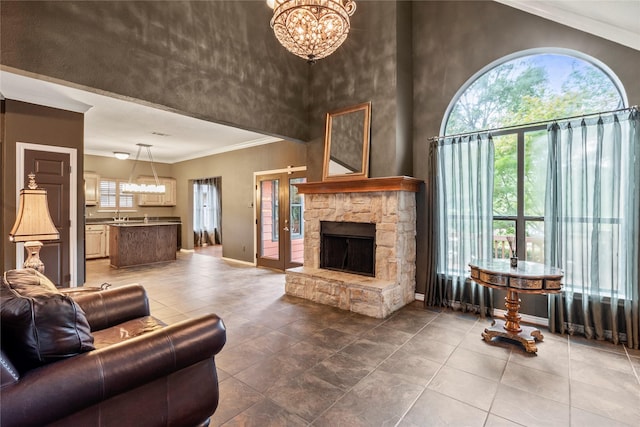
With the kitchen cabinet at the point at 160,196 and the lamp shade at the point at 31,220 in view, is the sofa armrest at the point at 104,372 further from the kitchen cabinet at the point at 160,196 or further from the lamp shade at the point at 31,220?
the kitchen cabinet at the point at 160,196

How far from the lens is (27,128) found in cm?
444

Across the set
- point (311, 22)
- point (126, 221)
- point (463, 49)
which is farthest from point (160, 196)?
point (463, 49)

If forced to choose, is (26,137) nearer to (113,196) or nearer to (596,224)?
(113,196)

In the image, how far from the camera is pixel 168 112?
4867 millimetres

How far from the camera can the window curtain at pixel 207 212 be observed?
11.1 meters

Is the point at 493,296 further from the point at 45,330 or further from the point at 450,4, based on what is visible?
the point at 45,330

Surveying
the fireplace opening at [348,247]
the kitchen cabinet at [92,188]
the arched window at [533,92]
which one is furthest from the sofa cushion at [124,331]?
the kitchen cabinet at [92,188]

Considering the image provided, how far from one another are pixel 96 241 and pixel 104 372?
328 inches

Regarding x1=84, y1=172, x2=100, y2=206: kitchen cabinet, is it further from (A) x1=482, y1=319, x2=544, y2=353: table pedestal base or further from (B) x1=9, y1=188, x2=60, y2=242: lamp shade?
(A) x1=482, y1=319, x2=544, y2=353: table pedestal base

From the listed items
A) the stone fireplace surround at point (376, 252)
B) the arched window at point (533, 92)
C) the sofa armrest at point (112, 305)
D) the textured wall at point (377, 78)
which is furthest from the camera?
the textured wall at point (377, 78)

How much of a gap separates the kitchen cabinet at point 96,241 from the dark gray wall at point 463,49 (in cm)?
817

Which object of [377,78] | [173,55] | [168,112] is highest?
[377,78]

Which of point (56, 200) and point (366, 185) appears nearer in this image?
point (366, 185)

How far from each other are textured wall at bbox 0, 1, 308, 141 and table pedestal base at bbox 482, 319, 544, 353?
3.69 metres
